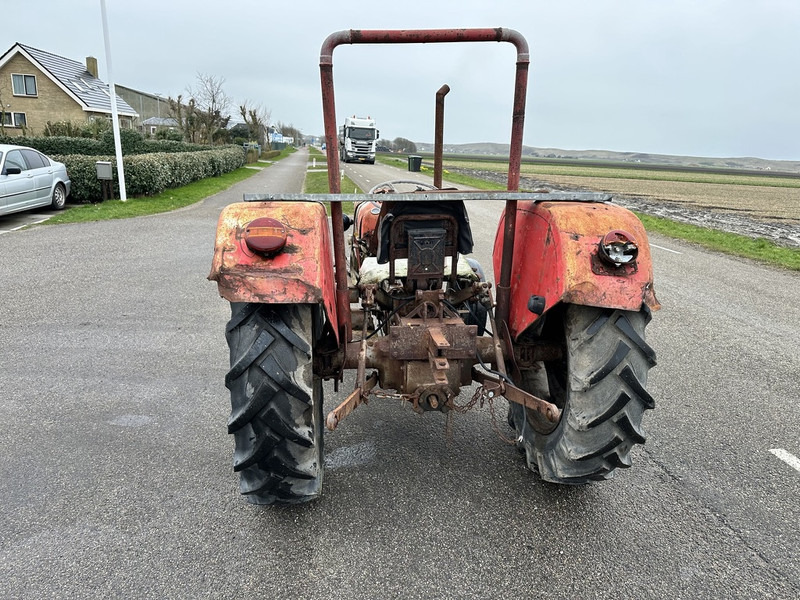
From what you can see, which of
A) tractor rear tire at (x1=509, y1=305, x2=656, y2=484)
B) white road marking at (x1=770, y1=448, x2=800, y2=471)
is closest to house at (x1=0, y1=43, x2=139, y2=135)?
tractor rear tire at (x1=509, y1=305, x2=656, y2=484)

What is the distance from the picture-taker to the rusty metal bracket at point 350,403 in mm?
2197

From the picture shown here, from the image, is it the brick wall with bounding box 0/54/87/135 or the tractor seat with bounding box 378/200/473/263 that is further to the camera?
the brick wall with bounding box 0/54/87/135

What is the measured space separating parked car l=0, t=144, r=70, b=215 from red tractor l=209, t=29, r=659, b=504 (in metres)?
11.0

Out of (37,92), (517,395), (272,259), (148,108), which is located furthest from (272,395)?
(148,108)

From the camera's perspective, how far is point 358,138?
121 ft

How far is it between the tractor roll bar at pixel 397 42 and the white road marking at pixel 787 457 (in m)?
2.19

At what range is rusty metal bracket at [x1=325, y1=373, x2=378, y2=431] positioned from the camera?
2197 millimetres

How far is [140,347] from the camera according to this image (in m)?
4.96

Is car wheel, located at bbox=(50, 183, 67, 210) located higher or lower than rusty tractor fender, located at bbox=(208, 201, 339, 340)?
lower

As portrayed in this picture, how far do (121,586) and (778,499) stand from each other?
3.32 m

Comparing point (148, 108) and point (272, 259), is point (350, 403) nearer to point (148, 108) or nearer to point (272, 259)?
point (272, 259)

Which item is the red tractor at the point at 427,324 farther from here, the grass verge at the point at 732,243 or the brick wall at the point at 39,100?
the brick wall at the point at 39,100

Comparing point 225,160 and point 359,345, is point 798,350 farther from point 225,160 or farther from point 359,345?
point 225,160

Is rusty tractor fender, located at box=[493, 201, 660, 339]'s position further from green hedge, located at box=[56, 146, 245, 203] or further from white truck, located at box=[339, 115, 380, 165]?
white truck, located at box=[339, 115, 380, 165]
